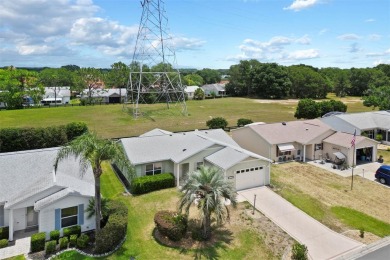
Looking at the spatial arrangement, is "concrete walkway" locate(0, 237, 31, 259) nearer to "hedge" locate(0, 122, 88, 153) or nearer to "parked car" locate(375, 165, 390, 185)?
"hedge" locate(0, 122, 88, 153)

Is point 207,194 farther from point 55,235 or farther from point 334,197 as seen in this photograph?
point 334,197

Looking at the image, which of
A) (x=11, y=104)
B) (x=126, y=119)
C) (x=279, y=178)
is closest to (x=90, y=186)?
(x=279, y=178)

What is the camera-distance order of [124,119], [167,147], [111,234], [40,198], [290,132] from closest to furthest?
[111,234], [40,198], [167,147], [290,132], [124,119]

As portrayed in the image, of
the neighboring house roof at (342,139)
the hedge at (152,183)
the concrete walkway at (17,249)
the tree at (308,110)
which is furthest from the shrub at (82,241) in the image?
the tree at (308,110)

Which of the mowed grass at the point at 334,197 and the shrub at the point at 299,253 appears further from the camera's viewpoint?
the mowed grass at the point at 334,197

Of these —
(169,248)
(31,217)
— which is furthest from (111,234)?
(31,217)

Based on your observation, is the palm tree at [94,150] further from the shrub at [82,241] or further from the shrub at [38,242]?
the shrub at [38,242]

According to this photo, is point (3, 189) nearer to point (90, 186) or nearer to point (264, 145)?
point (90, 186)
